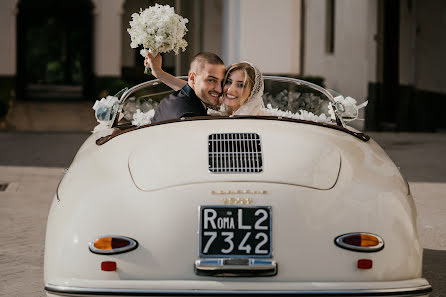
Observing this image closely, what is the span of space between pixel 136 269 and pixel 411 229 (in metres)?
1.24

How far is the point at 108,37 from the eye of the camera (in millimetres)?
27594

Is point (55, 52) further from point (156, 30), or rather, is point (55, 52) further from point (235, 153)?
point (235, 153)

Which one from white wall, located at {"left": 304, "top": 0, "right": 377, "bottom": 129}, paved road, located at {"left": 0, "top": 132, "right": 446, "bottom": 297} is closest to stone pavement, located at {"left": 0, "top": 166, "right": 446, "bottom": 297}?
paved road, located at {"left": 0, "top": 132, "right": 446, "bottom": 297}

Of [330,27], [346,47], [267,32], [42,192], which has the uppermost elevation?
[330,27]

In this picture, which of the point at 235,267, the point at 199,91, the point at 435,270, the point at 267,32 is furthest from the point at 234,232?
the point at 267,32

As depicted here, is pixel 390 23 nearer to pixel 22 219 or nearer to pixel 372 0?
pixel 372 0

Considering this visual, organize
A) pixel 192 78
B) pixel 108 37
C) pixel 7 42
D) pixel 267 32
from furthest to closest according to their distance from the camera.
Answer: pixel 108 37, pixel 7 42, pixel 267 32, pixel 192 78

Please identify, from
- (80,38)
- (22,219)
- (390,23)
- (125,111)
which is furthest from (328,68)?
(80,38)

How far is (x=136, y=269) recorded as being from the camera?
3.61 m

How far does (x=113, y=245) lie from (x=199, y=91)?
4.88 ft

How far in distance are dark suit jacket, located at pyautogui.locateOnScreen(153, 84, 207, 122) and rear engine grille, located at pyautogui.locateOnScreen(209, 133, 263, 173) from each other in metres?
0.79

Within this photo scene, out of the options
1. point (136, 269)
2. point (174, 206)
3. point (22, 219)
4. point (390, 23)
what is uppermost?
point (390, 23)

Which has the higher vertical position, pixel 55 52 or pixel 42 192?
pixel 55 52

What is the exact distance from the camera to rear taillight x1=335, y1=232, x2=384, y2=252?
362cm
